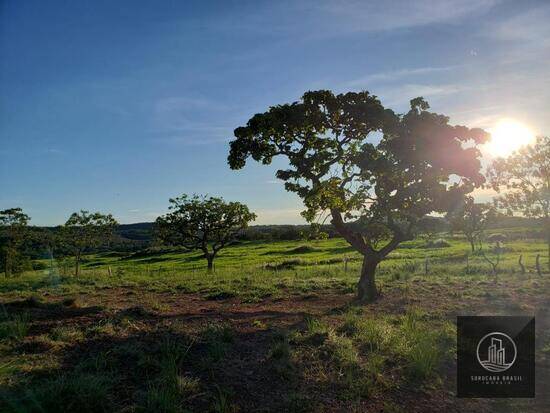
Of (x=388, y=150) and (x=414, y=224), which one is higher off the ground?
(x=388, y=150)

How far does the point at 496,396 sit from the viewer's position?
886cm

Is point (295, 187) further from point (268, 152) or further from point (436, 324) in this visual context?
point (436, 324)

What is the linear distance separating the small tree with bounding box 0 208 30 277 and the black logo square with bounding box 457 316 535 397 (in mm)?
42142

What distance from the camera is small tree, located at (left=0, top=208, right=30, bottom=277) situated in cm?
4209

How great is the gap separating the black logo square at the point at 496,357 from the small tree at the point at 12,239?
4214 cm

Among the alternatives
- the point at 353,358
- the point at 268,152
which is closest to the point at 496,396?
the point at 353,358

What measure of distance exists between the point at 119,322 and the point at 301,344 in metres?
5.51

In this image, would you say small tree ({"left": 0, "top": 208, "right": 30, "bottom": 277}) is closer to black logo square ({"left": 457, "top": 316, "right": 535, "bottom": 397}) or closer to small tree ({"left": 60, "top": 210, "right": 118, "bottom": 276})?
small tree ({"left": 60, "top": 210, "right": 118, "bottom": 276})

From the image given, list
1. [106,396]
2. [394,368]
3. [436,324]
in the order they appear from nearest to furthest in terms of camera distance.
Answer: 1. [106,396]
2. [394,368]
3. [436,324]

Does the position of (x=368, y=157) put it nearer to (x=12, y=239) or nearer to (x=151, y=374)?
(x=151, y=374)

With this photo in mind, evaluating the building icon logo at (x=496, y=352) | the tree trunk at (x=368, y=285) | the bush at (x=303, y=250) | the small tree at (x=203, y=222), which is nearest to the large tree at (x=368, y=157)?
the tree trunk at (x=368, y=285)

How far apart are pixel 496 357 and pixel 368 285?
31.9 feet

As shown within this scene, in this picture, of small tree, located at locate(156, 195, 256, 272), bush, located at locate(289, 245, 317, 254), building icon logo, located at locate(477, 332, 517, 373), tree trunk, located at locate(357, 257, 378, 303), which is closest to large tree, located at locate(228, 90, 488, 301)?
tree trunk, located at locate(357, 257, 378, 303)

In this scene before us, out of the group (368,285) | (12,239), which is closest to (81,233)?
(12,239)
